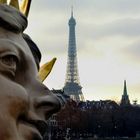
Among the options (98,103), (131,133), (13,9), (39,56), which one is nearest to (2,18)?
(13,9)

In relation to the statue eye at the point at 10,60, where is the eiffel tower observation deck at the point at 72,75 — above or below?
above

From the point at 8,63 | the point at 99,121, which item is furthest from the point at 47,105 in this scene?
the point at 99,121

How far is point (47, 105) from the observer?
212 centimetres

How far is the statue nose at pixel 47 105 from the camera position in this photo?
6.91ft

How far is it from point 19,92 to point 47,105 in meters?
0.14

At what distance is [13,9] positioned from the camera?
2223 millimetres

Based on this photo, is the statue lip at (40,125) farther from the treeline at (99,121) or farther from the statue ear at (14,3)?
the treeline at (99,121)

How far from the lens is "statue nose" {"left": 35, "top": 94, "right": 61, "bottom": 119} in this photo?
2106mm

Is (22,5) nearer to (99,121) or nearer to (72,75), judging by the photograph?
(99,121)

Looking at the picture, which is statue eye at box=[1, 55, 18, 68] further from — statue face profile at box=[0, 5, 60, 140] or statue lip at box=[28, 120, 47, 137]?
statue lip at box=[28, 120, 47, 137]

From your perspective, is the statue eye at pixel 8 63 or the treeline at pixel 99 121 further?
the treeline at pixel 99 121

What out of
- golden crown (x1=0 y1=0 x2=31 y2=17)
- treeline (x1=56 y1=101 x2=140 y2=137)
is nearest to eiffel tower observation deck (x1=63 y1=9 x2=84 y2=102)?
treeline (x1=56 y1=101 x2=140 y2=137)

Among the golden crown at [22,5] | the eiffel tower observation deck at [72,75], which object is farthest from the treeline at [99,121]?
the golden crown at [22,5]

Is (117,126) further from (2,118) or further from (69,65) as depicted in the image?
(2,118)
